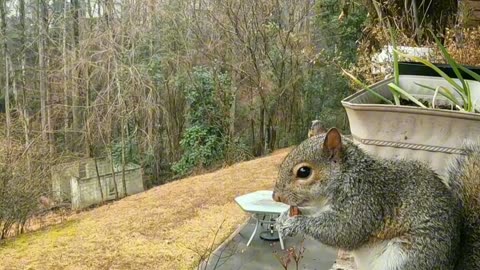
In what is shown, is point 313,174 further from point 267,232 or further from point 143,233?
point 143,233

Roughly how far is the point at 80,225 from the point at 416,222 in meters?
3.82

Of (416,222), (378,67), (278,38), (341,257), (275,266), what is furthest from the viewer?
(278,38)

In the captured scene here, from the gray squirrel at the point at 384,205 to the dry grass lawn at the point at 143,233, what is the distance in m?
2.13

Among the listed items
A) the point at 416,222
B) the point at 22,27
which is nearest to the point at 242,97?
the point at 22,27

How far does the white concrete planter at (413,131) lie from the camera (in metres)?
0.90

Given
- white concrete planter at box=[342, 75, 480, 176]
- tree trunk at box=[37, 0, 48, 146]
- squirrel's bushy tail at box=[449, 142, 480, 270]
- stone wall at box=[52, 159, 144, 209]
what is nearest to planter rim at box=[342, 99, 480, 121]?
white concrete planter at box=[342, 75, 480, 176]

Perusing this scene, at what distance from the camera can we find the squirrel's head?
0.80m

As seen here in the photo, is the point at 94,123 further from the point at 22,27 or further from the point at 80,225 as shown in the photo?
the point at 80,225

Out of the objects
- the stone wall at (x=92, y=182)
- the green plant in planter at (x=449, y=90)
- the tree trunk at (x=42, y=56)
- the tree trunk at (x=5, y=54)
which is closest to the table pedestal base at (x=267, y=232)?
the green plant in planter at (x=449, y=90)

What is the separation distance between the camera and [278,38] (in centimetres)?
768

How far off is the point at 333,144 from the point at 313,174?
0.06 m

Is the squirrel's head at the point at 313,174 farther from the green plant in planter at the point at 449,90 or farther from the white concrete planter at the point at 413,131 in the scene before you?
the green plant in planter at the point at 449,90

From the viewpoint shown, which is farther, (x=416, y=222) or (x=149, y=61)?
(x=149, y=61)

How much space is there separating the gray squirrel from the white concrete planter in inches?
3.0
